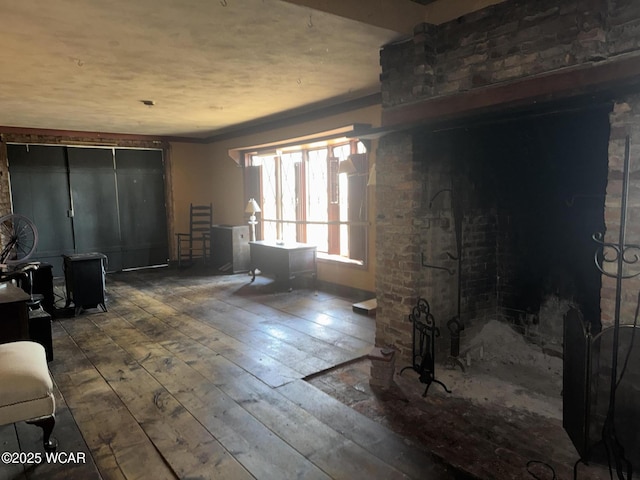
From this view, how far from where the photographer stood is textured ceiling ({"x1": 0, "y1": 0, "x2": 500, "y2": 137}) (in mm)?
2820

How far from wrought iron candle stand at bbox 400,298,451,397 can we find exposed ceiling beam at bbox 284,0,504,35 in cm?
208

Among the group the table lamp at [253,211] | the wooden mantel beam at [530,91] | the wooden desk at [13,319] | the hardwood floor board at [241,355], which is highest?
the wooden mantel beam at [530,91]

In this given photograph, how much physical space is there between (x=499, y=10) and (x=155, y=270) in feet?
24.3

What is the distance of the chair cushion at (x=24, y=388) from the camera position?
224 centimetres

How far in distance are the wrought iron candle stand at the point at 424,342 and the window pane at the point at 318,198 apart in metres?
3.40

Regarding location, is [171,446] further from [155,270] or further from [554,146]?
[155,270]

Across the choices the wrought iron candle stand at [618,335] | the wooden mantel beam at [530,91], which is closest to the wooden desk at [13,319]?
the wooden mantel beam at [530,91]

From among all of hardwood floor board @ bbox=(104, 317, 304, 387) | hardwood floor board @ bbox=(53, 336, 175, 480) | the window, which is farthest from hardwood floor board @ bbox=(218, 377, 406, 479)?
the window

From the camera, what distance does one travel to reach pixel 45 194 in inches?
298

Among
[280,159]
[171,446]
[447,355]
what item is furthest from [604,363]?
[280,159]

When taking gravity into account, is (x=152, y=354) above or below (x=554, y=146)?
below

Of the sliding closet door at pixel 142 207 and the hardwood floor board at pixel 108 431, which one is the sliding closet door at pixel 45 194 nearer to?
the sliding closet door at pixel 142 207

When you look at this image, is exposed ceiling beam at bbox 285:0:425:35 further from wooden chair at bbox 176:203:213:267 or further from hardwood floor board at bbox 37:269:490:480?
wooden chair at bbox 176:203:213:267

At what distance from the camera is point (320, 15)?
2910mm
